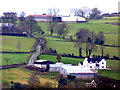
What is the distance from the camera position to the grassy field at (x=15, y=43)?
1900 centimetres

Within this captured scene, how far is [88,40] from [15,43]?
4.07 meters

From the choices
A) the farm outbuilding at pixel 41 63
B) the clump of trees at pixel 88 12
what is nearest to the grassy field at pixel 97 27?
the clump of trees at pixel 88 12

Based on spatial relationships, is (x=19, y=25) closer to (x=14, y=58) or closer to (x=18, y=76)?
(x=14, y=58)

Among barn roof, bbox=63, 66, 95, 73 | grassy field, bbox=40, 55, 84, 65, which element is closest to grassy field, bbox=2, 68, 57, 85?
barn roof, bbox=63, 66, 95, 73

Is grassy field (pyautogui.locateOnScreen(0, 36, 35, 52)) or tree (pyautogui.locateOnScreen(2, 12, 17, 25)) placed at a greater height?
tree (pyautogui.locateOnScreen(2, 12, 17, 25))

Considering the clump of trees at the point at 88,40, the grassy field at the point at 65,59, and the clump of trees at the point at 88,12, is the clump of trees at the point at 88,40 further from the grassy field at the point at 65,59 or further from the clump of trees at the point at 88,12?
the clump of trees at the point at 88,12

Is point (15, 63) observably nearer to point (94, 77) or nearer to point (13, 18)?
point (94, 77)

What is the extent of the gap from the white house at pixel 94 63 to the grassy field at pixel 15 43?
3382 mm

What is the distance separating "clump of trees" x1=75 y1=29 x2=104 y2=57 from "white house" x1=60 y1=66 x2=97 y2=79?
2286 millimetres

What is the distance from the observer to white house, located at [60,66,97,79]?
1515 centimetres

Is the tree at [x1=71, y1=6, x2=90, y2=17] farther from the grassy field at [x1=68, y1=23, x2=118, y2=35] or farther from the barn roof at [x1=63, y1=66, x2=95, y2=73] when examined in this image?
the barn roof at [x1=63, y1=66, x2=95, y2=73]

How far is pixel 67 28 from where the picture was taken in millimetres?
23438

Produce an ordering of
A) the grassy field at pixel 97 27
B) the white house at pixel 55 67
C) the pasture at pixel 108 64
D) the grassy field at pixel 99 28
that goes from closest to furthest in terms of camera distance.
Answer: the pasture at pixel 108 64
the white house at pixel 55 67
the grassy field at pixel 99 28
the grassy field at pixel 97 27

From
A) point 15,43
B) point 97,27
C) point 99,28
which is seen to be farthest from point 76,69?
point 97,27
